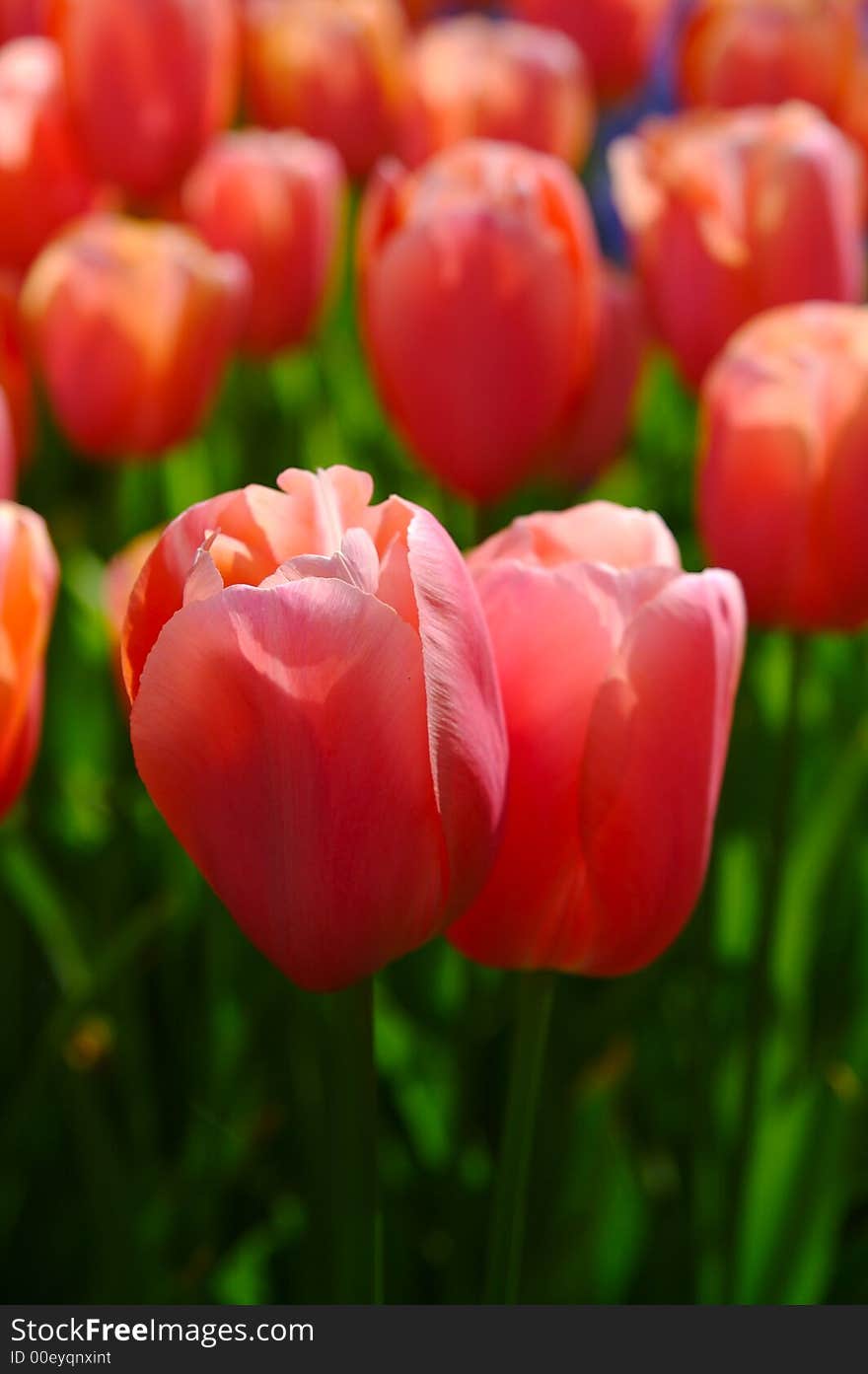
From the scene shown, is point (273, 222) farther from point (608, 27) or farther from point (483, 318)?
point (608, 27)

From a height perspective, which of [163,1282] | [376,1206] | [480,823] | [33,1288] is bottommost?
[33,1288]

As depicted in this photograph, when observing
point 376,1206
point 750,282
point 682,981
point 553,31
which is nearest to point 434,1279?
point 682,981

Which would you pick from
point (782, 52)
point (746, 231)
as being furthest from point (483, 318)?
point (782, 52)

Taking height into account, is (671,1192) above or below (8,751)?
below

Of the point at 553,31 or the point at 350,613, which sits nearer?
the point at 350,613

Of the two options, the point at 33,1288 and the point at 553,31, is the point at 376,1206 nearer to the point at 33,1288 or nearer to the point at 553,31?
the point at 33,1288
